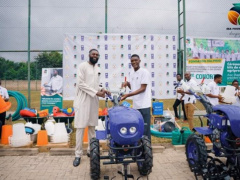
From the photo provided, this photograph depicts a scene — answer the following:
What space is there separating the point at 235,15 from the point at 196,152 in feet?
22.3

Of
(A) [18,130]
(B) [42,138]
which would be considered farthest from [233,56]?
(A) [18,130]

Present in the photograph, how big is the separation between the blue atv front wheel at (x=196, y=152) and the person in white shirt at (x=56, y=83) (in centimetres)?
550

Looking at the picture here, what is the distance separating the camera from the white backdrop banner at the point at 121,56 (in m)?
7.62

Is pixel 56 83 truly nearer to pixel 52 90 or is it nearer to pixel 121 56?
pixel 52 90

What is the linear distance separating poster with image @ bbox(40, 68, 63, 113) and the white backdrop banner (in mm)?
725

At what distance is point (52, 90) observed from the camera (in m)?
8.30

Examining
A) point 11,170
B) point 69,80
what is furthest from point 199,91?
point 69,80

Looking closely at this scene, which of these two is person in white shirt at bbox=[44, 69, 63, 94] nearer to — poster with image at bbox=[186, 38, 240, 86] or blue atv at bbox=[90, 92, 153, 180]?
poster with image at bbox=[186, 38, 240, 86]

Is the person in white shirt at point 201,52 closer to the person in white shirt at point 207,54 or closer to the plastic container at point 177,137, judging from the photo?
the person in white shirt at point 207,54

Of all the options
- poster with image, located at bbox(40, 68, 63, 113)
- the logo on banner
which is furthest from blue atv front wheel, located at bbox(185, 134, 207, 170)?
the logo on banner

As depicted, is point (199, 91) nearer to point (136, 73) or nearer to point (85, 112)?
point (136, 73)

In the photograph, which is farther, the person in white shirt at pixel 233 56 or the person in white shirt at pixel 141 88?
the person in white shirt at pixel 233 56

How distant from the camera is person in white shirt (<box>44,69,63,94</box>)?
8.28 meters

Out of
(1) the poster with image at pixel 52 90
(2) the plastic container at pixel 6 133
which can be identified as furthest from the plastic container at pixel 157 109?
(2) the plastic container at pixel 6 133
